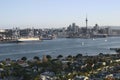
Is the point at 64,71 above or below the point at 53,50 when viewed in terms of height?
above

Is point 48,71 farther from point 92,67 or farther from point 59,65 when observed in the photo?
point 92,67

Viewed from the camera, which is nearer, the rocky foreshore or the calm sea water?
the rocky foreshore

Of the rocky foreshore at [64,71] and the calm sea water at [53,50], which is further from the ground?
the rocky foreshore at [64,71]

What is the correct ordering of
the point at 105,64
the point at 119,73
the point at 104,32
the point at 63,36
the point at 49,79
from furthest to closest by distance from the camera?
the point at 104,32 → the point at 63,36 → the point at 105,64 → the point at 119,73 → the point at 49,79

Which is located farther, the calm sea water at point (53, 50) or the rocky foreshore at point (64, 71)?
the calm sea water at point (53, 50)

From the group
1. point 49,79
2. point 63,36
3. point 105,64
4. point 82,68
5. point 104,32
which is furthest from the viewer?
point 104,32

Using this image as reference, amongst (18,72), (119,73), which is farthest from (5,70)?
(119,73)

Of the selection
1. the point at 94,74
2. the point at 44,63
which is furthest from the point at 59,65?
the point at 94,74

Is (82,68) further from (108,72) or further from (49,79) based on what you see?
(49,79)

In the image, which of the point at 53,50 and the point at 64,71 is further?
the point at 53,50

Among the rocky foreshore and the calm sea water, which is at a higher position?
the rocky foreshore

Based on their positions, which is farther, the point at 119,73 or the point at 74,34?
the point at 74,34
